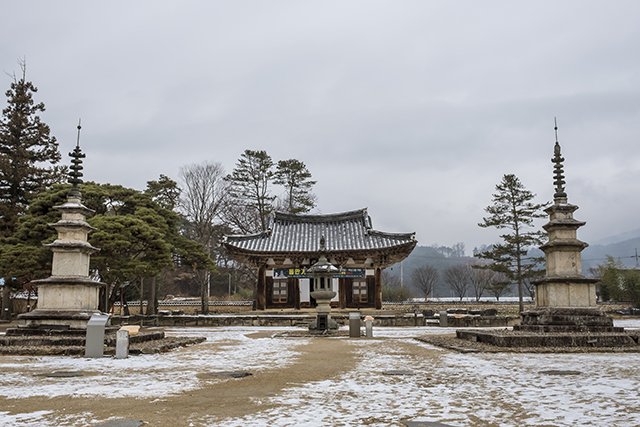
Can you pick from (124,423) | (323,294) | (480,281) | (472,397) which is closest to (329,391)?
(472,397)

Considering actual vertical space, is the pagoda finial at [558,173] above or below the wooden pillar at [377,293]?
above

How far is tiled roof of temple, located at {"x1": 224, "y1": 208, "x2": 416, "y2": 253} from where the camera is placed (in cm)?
3219

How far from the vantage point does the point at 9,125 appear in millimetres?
28531

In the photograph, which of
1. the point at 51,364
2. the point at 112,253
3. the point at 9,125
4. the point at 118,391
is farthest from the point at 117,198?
the point at 118,391

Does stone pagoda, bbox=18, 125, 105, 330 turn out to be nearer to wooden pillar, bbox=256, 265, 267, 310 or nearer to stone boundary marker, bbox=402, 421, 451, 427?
stone boundary marker, bbox=402, 421, 451, 427

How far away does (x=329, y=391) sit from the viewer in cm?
640

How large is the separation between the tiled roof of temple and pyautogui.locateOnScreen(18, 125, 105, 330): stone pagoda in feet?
57.4

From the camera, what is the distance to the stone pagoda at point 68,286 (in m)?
12.7

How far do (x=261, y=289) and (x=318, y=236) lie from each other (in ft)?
19.1

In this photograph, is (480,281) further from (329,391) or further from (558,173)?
(329,391)

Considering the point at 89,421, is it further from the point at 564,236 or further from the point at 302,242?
the point at 302,242

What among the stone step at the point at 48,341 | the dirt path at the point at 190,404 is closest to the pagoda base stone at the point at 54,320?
the stone step at the point at 48,341

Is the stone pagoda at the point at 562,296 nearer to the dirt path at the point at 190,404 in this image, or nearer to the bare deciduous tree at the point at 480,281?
the dirt path at the point at 190,404

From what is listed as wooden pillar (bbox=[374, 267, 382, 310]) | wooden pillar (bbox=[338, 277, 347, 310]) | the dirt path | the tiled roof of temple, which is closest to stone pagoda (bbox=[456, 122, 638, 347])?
the dirt path
